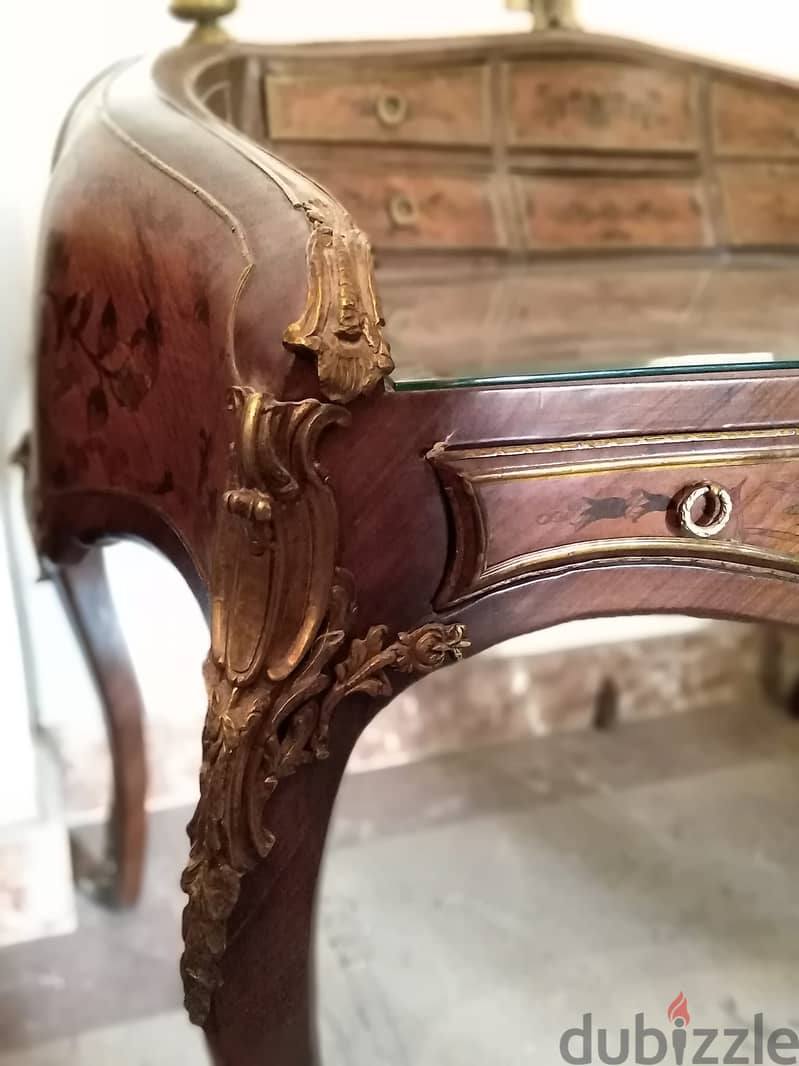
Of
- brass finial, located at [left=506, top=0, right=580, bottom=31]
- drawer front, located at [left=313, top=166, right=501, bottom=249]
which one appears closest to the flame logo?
drawer front, located at [left=313, top=166, right=501, bottom=249]

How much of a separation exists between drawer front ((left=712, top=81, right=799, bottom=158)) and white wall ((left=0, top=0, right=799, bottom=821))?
0.22 m

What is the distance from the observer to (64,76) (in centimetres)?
97

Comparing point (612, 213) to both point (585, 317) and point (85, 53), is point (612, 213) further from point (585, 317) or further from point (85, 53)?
point (85, 53)

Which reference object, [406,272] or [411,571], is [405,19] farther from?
[411,571]

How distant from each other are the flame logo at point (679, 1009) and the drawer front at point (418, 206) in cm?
72

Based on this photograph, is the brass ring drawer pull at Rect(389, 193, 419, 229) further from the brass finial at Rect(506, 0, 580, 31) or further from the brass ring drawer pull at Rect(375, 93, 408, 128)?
the brass finial at Rect(506, 0, 580, 31)

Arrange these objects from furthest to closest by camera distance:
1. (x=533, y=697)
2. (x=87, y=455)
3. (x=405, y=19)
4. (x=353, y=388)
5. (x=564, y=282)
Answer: (x=533, y=697) < (x=405, y=19) < (x=564, y=282) < (x=87, y=455) < (x=353, y=388)

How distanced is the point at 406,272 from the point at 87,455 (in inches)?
15.0

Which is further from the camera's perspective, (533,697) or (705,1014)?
(533,697)

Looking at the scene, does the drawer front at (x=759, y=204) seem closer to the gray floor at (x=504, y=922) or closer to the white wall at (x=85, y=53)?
the white wall at (x=85, y=53)

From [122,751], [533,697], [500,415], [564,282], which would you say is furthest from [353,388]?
[533,697]

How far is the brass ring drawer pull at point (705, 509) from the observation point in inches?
19.3

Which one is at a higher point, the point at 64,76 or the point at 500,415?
the point at 64,76

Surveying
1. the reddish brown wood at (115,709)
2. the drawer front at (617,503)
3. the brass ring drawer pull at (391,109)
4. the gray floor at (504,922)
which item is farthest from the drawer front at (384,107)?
the gray floor at (504,922)
